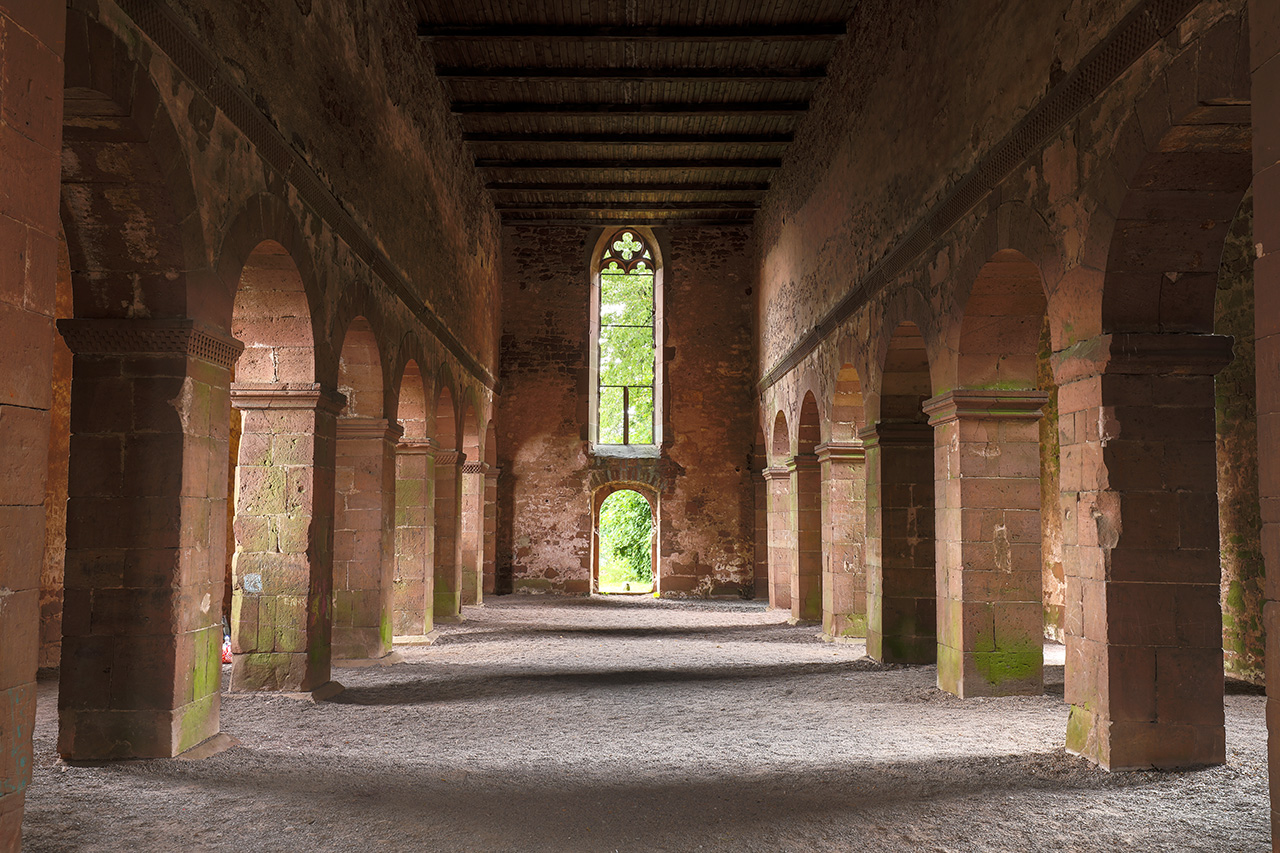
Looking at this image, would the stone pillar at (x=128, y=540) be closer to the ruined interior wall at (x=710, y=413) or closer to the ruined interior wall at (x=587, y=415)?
the ruined interior wall at (x=587, y=415)

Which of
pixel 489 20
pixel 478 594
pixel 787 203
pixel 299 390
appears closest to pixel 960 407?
pixel 299 390

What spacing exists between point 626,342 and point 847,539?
948 centimetres

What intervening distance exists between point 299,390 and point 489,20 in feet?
18.6

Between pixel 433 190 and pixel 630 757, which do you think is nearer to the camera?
pixel 630 757

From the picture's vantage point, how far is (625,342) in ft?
64.2

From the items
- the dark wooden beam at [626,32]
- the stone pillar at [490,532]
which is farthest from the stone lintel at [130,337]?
the stone pillar at [490,532]

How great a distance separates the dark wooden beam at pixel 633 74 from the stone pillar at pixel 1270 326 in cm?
911

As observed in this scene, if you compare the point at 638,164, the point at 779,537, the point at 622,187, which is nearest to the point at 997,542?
the point at 779,537

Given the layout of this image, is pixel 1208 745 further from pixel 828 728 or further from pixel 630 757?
pixel 630 757

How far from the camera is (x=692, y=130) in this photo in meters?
14.0

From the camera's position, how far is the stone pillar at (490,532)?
17.5 meters

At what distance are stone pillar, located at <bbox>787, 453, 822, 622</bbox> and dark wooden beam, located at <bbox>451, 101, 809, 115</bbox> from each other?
14.9ft

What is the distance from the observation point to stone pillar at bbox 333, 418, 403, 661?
9.14 meters

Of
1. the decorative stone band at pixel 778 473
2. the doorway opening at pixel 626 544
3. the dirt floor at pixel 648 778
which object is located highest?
the decorative stone band at pixel 778 473
